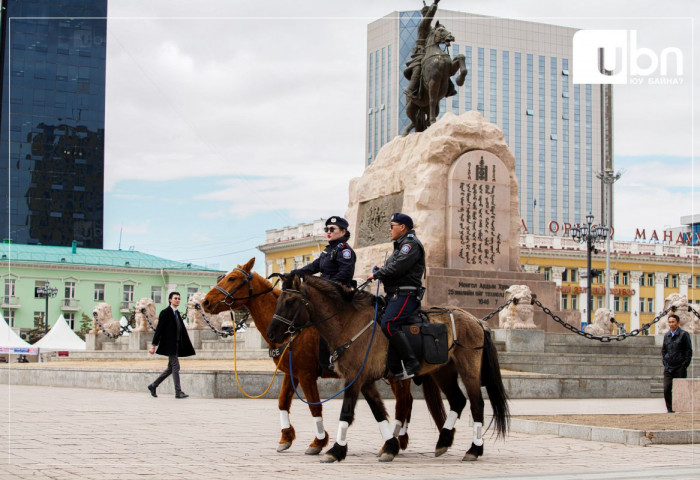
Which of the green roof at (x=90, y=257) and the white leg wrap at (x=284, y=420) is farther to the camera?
the green roof at (x=90, y=257)

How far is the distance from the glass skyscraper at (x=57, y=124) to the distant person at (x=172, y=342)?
72.4 meters

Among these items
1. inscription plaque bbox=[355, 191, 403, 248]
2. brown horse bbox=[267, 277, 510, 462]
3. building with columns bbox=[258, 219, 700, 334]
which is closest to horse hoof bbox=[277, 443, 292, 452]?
brown horse bbox=[267, 277, 510, 462]

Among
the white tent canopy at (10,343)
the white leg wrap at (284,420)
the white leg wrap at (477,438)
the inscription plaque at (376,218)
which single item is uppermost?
the inscription plaque at (376,218)

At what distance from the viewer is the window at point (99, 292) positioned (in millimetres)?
74062

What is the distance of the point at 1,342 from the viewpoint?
104 feet

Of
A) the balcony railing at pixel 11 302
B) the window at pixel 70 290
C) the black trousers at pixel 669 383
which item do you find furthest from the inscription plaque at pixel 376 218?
the window at pixel 70 290

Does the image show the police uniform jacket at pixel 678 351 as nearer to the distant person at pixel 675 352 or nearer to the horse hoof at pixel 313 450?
the distant person at pixel 675 352

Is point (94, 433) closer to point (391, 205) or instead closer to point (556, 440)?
point (556, 440)

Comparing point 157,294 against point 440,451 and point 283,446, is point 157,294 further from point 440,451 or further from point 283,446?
point 440,451

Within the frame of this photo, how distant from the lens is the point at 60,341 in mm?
36000

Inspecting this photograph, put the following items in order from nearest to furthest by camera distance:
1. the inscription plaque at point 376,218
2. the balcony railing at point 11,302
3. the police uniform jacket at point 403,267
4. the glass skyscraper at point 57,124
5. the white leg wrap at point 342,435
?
the white leg wrap at point 342,435 < the police uniform jacket at point 403,267 < the inscription plaque at point 376,218 < the balcony railing at point 11,302 < the glass skyscraper at point 57,124

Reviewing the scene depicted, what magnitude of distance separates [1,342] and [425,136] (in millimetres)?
16908

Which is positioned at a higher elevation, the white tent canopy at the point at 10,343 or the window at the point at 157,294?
the window at the point at 157,294

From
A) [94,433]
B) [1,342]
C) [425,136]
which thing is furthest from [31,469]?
[1,342]
